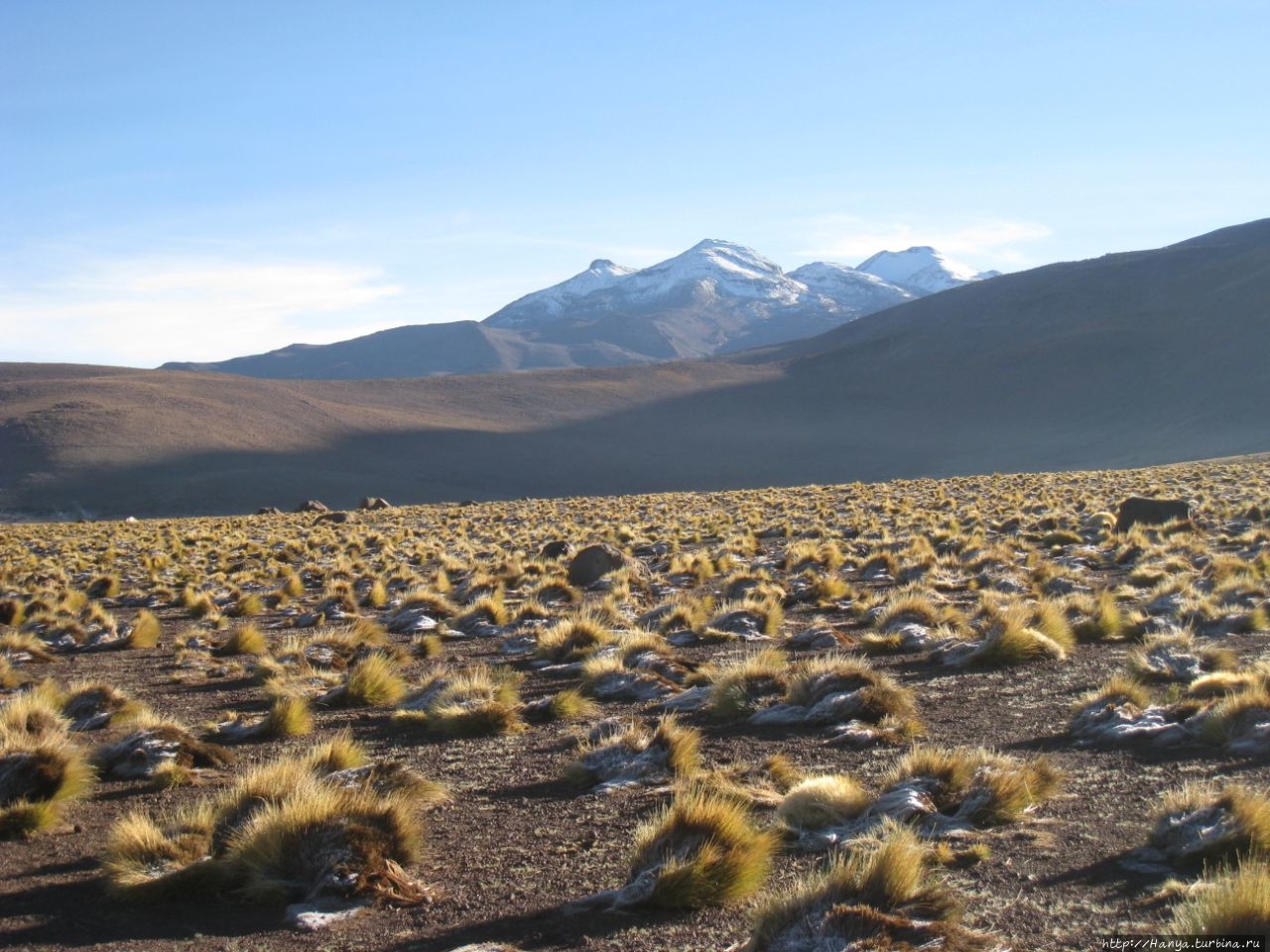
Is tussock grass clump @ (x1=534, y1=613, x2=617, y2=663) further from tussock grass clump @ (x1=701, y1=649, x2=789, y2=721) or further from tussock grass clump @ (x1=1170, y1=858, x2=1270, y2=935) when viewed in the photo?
tussock grass clump @ (x1=1170, y1=858, x2=1270, y2=935)

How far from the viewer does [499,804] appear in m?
6.84

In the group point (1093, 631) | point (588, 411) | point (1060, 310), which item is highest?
point (1060, 310)

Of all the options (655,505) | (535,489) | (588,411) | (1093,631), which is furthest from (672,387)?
(1093,631)

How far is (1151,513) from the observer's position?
925 inches

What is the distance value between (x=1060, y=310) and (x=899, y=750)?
147 meters

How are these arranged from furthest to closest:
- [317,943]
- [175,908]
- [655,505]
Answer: [655,505]
[175,908]
[317,943]

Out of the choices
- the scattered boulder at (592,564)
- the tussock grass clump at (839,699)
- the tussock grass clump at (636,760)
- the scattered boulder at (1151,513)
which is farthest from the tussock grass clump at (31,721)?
the scattered boulder at (1151,513)

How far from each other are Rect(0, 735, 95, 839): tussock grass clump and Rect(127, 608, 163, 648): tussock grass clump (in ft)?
23.9

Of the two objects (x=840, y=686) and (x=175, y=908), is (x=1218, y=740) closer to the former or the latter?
(x=840, y=686)

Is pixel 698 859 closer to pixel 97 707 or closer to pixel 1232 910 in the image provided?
pixel 1232 910

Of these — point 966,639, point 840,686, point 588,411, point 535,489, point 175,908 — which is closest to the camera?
point 175,908

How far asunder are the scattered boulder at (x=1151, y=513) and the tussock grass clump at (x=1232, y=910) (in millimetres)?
20440

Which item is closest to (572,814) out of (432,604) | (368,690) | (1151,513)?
(368,690)

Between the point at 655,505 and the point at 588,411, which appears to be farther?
the point at 588,411
